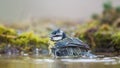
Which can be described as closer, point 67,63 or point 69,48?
point 67,63

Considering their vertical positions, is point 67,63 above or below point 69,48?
below

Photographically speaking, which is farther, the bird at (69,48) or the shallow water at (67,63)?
the bird at (69,48)

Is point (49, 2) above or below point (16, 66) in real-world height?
above

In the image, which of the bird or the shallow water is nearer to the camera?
the shallow water

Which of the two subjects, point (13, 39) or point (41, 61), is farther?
point (13, 39)

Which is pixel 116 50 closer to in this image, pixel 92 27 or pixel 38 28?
pixel 92 27

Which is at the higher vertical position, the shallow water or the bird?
the bird

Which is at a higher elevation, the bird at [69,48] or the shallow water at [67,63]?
the bird at [69,48]

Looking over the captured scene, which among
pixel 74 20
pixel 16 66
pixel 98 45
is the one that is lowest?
pixel 16 66

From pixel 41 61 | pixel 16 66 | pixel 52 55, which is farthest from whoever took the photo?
pixel 52 55

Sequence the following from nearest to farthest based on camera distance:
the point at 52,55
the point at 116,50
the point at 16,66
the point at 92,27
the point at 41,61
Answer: the point at 16,66, the point at 41,61, the point at 52,55, the point at 116,50, the point at 92,27

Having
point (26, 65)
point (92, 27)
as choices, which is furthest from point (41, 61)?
point (92, 27)
